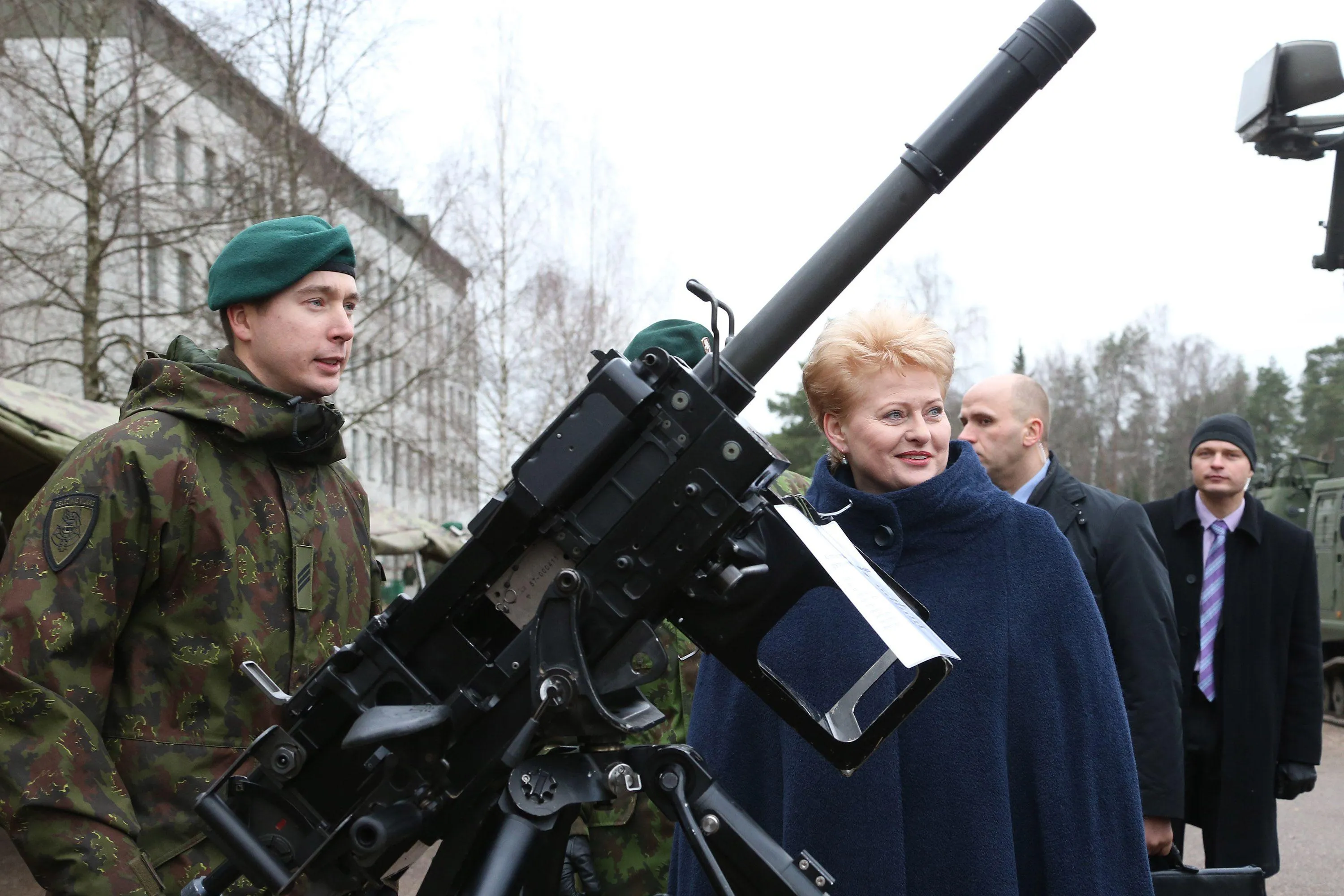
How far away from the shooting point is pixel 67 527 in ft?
7.60

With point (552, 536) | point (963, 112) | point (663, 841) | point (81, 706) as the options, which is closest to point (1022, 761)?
point (552, 536)

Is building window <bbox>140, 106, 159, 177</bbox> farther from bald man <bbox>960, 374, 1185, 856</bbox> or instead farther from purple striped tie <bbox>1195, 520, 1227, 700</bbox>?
purple striped tie <bbox>1195, 520, 1227, 700</bbox>

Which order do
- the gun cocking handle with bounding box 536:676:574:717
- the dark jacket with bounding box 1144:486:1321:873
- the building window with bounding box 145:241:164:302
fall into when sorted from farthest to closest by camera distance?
the building window with bounding box 145:241:164:302 < the dark jacket with bounding box 1144:486:1321:873 < the gun cocking handle with bounding box 536:676:574:717

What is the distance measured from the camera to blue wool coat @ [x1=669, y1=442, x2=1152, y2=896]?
7.75 feet

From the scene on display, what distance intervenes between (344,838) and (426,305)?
20300 mm

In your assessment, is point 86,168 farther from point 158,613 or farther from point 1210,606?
point 158,613

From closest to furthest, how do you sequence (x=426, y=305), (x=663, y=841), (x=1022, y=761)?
(x=1022, y=761) → (x=663, y=841) → (x=426, y=305)

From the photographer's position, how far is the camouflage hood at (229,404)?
2.56 meters

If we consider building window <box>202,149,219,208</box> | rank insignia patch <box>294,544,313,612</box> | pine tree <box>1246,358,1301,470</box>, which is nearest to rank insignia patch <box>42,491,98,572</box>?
rank insignia patch <box>294,544,313,612</box>

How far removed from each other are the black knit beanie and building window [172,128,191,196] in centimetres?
1413

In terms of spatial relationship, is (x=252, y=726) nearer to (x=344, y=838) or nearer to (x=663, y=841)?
(x=344, y=838)

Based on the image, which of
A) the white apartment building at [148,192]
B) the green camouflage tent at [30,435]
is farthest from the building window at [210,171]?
the green camouflage tent at [30,435]

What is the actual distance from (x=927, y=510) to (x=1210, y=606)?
3.03 meters

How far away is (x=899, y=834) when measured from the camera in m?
2.38
